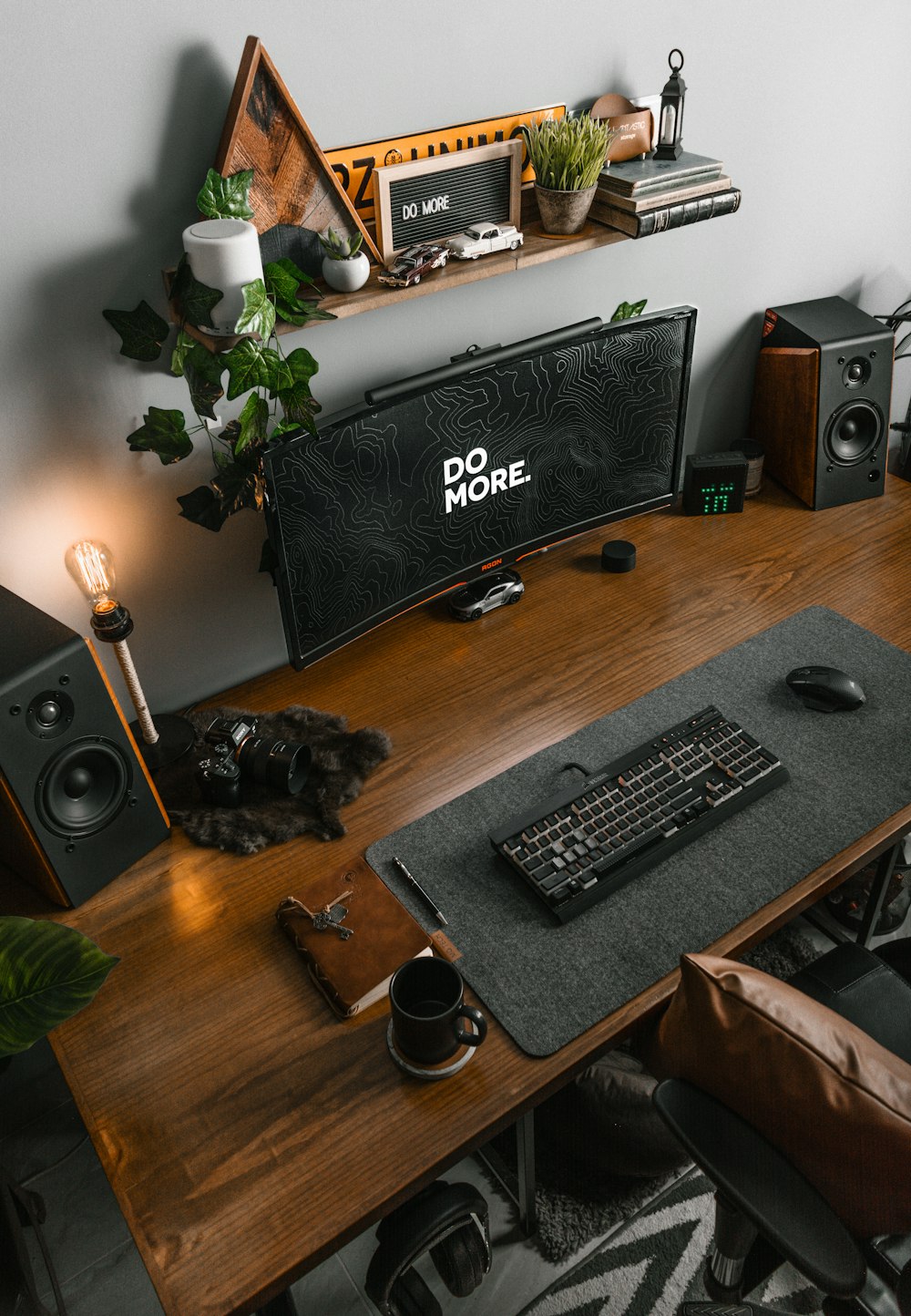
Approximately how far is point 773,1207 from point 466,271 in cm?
127

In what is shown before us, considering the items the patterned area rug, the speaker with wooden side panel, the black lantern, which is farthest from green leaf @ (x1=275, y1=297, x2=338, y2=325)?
the patterned area rug

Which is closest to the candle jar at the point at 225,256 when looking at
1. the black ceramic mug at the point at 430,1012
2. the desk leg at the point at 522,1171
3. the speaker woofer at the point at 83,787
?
the speaker woofer at the point at 83,787

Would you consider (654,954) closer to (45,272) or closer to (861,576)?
(861,576)

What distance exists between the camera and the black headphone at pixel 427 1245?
123 centimetres

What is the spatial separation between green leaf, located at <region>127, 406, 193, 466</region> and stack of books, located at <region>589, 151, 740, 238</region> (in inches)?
30.6

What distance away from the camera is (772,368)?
6.83 ft

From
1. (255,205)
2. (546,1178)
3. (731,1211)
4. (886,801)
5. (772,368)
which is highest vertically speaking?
(255,205)

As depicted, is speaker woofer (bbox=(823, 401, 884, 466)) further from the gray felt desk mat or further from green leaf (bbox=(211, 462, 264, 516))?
green leaf (bbox=(211, 462, 264, 516))

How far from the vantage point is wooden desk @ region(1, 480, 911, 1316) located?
41.5 inches

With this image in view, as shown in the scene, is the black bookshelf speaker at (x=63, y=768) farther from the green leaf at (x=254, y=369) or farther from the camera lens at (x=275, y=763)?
the green leaf at (x=254, y=369)

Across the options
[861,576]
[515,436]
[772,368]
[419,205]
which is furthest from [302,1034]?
[772,368]

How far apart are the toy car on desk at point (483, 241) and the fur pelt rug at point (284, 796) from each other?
2.43 ft

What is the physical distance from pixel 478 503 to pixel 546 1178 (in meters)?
1.16

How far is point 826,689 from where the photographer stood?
5.14 ft
